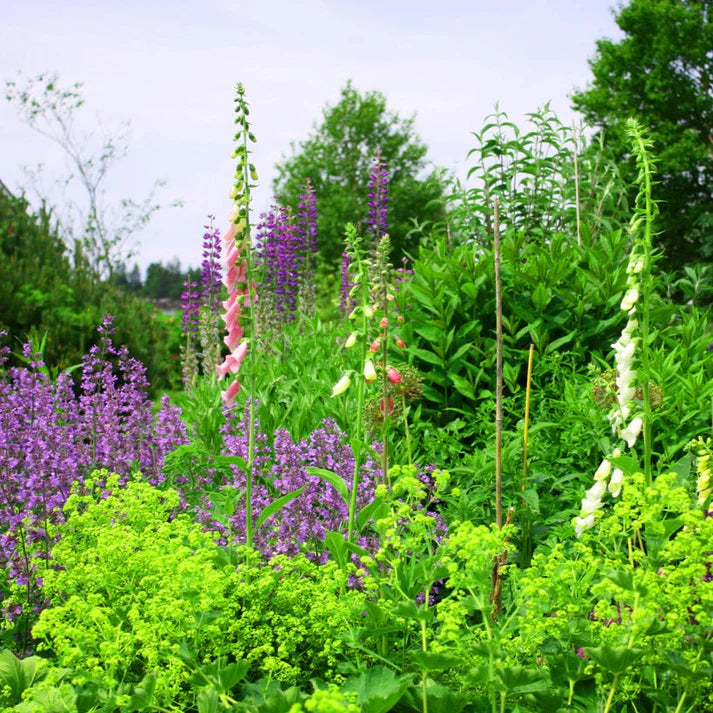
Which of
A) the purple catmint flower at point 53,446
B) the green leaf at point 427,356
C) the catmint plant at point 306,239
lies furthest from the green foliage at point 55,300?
the green leaf at point 427,356

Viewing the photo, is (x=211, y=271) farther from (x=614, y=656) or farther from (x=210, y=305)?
(x=614, y=656)

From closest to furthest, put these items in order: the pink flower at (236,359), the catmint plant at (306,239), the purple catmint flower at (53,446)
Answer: the pink flower at (236,359) → the purple catmint flower at (53,446) → the catmint plant at (306,239)

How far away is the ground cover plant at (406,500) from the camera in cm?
228

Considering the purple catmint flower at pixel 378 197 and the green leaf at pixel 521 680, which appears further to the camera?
the purple catmint flower at pixel 378 197

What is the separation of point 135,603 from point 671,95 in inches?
1149

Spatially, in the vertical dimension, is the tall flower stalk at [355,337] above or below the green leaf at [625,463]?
above

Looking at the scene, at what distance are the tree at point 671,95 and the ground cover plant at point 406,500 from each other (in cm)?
2225

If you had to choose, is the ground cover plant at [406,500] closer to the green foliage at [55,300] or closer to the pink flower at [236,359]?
the pink flower at [236,359]

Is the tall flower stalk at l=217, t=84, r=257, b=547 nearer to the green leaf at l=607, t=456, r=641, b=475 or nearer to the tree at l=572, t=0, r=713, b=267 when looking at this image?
the green leaf at l=607, t=456, r=641, b=475

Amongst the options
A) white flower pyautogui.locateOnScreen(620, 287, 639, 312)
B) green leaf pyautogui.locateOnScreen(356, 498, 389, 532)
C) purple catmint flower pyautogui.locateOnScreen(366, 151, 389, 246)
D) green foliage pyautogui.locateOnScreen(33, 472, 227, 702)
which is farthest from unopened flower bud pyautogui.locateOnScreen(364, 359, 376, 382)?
purple catmint flower pyautogui.locateOnScreen(366, 151, 389, 246)

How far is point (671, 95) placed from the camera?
90.0 ft

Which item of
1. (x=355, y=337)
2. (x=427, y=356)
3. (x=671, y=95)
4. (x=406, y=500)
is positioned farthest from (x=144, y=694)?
(x=671, y=95)

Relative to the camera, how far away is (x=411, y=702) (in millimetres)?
2279

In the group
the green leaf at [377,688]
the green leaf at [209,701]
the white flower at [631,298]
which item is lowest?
the green leaf at [209,701]
